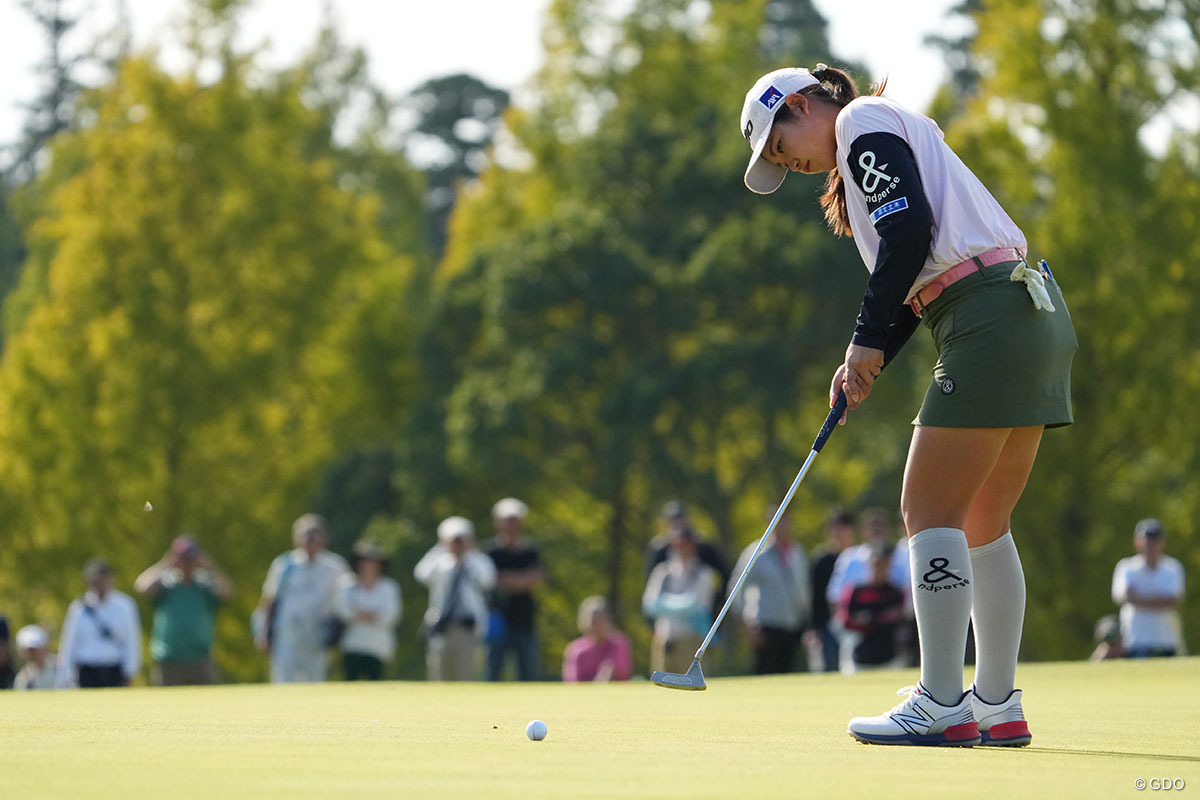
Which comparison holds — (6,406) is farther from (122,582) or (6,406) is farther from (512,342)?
(512,342)

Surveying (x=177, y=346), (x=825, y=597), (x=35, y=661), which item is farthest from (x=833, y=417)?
(x=177, y=346)

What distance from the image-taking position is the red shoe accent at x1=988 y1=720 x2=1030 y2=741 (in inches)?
212

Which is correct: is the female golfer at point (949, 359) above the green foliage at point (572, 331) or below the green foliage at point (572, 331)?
→ below

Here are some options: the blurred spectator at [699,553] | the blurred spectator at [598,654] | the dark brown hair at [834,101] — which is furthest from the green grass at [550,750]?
the blurred spectator at [598,654]

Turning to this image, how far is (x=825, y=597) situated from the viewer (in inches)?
591

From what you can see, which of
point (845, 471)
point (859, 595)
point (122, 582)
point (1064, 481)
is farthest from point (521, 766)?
point (845, 471)

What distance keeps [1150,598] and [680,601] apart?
12.1 feet

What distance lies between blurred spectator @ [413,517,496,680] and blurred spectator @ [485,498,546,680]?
117 mm

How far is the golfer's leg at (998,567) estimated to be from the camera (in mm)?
5605

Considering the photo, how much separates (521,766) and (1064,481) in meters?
19.4

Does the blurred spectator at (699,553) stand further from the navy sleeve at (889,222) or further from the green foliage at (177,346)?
the green foliage at (177,346)

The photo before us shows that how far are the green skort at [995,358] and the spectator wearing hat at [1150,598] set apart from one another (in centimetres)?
959

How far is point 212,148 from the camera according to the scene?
2794 centimetres

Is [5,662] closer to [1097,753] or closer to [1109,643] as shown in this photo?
[1109,643]
